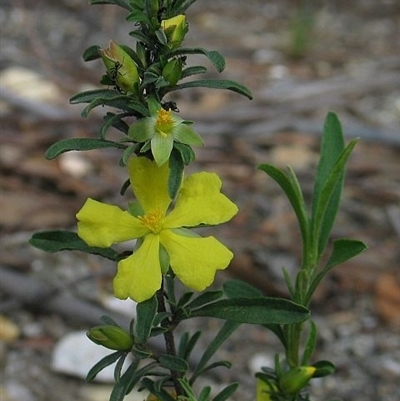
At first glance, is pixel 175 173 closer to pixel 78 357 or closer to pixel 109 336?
pixel 109 336

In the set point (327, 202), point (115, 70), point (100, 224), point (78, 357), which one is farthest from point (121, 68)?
point (78, 357)

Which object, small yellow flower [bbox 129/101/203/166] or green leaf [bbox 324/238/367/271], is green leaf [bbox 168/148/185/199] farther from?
green leaf [bbox 324/238/367/271]

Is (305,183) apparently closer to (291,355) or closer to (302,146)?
Result: (302,146)

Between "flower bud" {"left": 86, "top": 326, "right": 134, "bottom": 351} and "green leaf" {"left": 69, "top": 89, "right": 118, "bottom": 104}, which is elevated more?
"green leaf" {"left": 69, "top": 89, "right": 118, "bottom": 104}

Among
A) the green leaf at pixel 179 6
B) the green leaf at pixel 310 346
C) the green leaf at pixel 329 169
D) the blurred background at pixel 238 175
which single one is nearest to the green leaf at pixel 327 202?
the green leaf at pixel 329 169

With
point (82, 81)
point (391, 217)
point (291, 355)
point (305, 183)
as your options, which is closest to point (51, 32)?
point (82, 81)

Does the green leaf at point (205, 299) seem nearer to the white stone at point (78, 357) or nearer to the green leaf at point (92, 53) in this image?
the green leaf at point (92, 53)

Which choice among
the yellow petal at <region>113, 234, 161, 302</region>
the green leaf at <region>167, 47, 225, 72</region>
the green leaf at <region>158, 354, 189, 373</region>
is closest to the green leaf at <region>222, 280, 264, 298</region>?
the green leaf at <region>158, 354, 189, 373</region>
